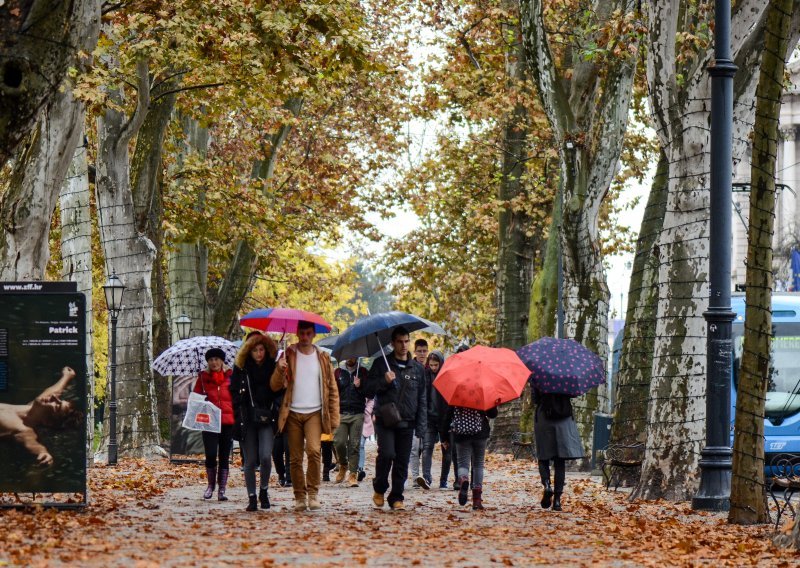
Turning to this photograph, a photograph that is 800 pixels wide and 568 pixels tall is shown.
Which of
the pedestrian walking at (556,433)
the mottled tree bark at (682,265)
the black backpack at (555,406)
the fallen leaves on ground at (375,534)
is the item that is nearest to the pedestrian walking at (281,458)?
the fallen leaves on ground at (375,534)

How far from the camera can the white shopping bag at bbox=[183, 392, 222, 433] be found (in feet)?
55.4

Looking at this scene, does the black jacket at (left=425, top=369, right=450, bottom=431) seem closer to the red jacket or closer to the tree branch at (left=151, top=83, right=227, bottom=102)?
the red jacket

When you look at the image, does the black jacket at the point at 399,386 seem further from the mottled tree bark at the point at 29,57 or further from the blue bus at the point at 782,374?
the blue bus at the point at 782,374

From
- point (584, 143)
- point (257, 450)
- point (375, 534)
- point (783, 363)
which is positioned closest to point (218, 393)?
point (257, 450)

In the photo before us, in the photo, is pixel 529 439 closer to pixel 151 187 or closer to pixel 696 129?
pixel 151 187

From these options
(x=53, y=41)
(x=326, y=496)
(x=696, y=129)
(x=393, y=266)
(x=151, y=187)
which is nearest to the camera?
(x=53, y=41)

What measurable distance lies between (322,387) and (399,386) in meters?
1.07

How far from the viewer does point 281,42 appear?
2027cm

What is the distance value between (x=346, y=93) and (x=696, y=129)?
1996cm

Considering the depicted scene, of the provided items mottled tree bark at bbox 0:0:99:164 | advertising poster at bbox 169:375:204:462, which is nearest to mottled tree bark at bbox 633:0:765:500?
mottled tree bark at bbox 0:0:99:164

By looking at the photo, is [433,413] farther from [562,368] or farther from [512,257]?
[512,257]

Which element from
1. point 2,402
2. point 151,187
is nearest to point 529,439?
point 151,187

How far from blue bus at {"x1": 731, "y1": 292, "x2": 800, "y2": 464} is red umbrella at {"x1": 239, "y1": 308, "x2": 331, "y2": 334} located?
9499 millimetres

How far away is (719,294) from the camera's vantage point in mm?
15375
